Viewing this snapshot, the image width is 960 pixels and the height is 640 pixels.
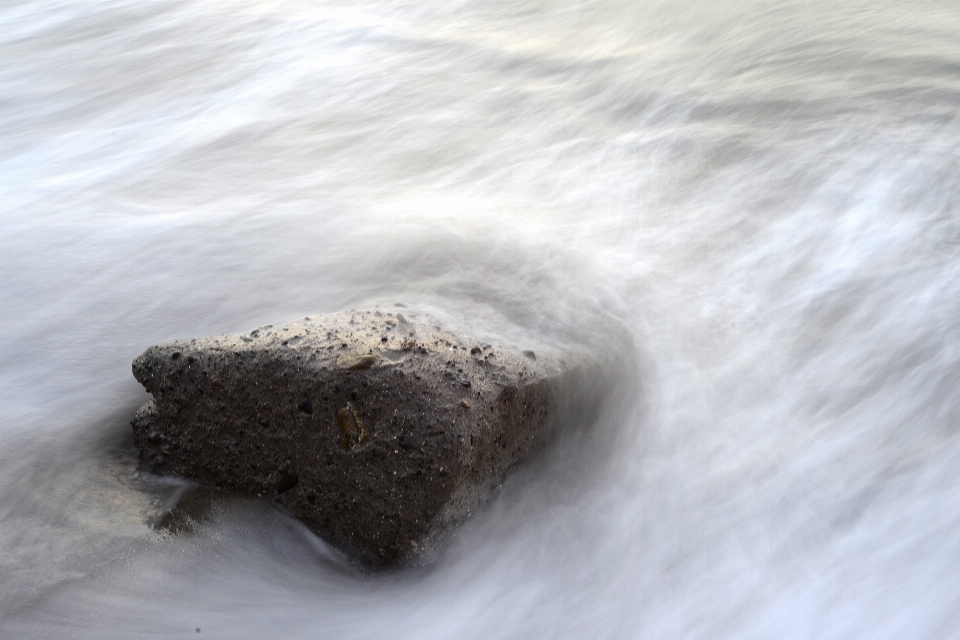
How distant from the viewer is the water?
143 centimetres

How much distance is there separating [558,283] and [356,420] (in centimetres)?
79

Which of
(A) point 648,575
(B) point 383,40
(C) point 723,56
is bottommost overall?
(A) point 648,575

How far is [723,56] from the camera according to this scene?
10.7 ft

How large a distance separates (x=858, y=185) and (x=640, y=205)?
65cm

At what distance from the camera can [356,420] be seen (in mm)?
1495

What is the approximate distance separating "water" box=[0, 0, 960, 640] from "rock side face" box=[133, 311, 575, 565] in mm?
72

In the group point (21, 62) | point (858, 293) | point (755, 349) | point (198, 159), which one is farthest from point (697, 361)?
point (21, 62)

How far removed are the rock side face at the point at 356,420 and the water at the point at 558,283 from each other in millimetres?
72

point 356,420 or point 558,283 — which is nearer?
point 356,420

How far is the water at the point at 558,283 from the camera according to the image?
56.5 inches

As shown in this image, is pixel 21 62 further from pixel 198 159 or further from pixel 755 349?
pixel 755 349

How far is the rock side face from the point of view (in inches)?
57.7

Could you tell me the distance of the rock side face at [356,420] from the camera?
4.81 feet

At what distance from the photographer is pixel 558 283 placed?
6.88 feet
